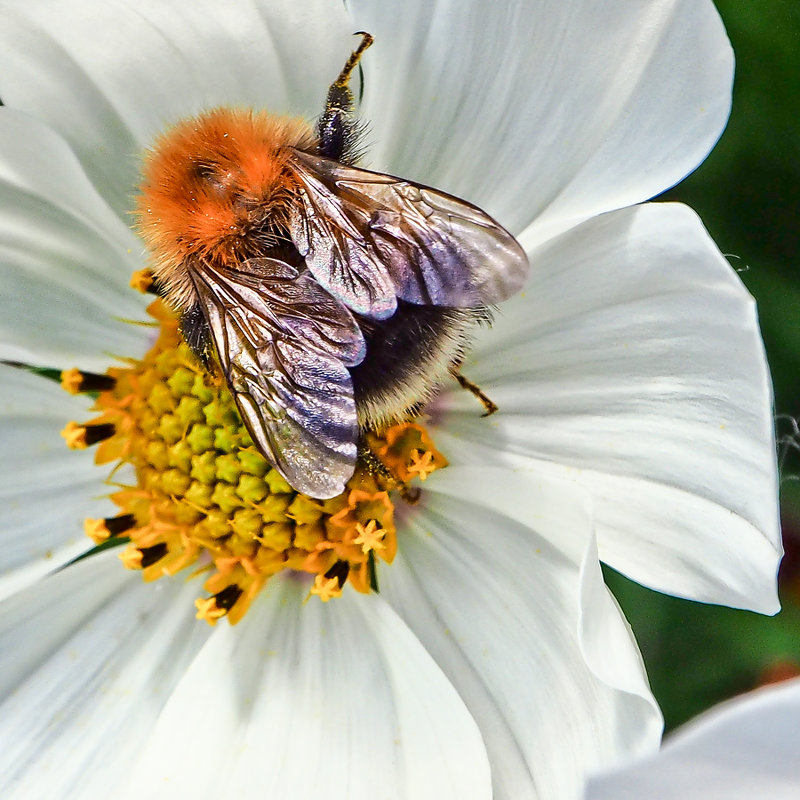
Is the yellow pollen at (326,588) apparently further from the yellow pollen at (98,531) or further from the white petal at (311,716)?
the yellow pollen at (98,531)

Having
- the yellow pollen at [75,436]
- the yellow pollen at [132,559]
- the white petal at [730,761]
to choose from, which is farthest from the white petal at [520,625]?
the yellow pollen at [75,436]

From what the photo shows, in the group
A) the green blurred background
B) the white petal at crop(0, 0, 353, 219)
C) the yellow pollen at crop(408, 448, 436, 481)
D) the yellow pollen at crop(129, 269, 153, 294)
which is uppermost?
the white petal at crop(0, 0, 353, 219)

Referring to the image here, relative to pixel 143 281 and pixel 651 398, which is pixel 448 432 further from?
pixel 143 281

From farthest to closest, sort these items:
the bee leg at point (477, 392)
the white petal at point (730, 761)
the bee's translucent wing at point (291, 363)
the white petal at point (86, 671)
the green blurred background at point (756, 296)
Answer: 1. the green blurred background at point (756, 296)
2. the white petal at point (86, 671)
3. the bee leg at point (477, 392)
4. the bee's translucent wing at point (291, 363)
5. the white petal at point (730, 761)

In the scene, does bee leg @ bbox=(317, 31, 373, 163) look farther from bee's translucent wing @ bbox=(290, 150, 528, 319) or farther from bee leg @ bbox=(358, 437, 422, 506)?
bee leg @ bbox=(358, 437, 422, 506)

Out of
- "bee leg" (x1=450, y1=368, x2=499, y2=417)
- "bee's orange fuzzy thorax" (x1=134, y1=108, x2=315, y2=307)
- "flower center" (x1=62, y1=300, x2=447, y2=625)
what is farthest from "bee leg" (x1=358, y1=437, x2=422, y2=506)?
"bee's orange fuzzy thorax" (x1=134, y1=108, x2=315, y2=307)
